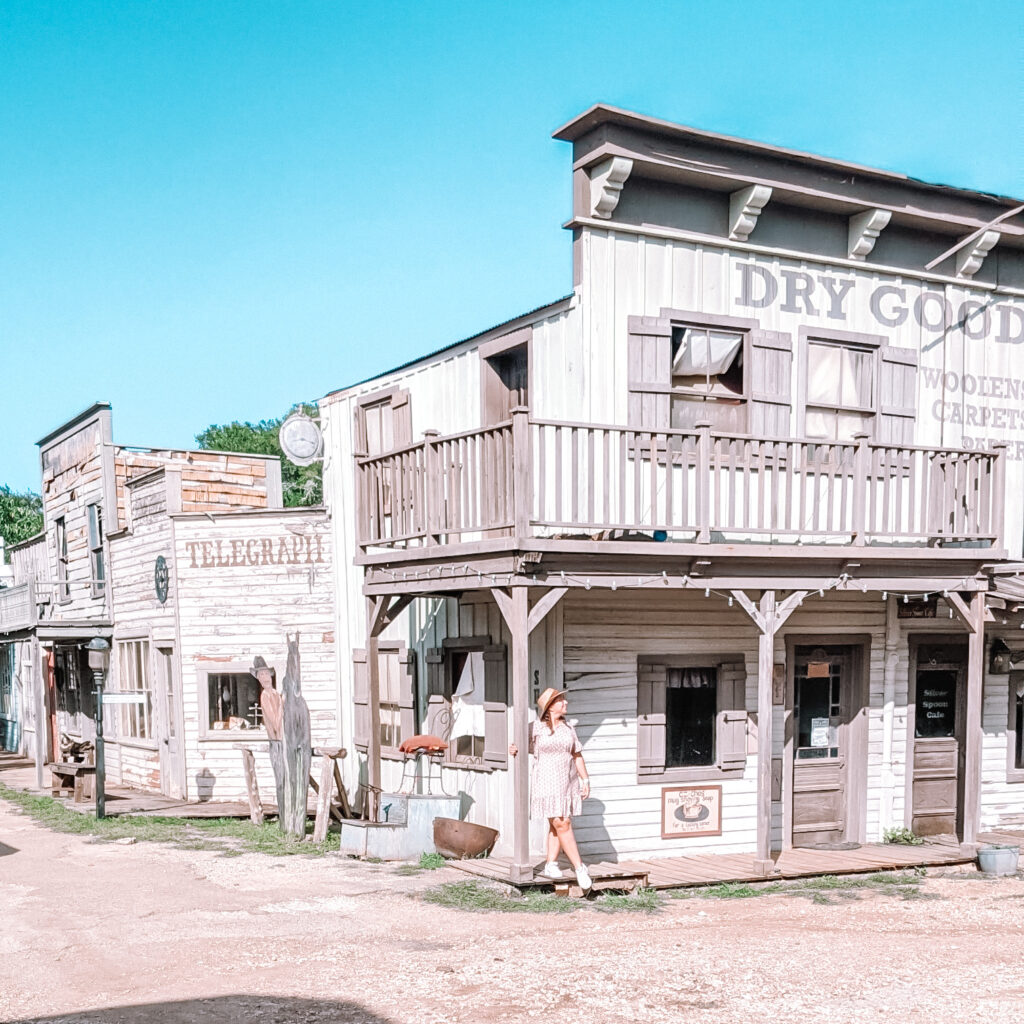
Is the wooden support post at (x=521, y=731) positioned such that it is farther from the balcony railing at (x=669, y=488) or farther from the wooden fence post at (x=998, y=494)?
the wooden fence post at (x=998, y=494)

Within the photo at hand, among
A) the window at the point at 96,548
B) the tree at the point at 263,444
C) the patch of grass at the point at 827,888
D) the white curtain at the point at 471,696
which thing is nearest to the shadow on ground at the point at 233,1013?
the patch of grass at the point at 827,888

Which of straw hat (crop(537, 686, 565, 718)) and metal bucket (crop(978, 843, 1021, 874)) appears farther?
metal bucket (crop(978, 843, 1021, 874))

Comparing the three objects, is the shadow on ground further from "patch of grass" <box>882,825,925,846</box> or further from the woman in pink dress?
"patch of grass" <box>882,825,925,846</box>

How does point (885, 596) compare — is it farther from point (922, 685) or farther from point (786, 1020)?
point (786, 1020)

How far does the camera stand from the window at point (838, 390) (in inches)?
481

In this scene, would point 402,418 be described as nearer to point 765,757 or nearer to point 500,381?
point 500,381

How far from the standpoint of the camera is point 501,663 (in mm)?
11391

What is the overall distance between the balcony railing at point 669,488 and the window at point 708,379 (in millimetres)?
303

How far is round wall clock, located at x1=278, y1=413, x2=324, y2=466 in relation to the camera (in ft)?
52.1

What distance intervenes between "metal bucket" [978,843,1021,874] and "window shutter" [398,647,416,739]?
6.02 meters

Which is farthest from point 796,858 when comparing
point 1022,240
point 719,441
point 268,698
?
point 1022,240

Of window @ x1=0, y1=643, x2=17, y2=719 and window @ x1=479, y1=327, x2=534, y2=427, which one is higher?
window @ x1=479, y1=327, x2=534, y2=427

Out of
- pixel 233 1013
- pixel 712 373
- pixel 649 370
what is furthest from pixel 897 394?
pixel 233 1013

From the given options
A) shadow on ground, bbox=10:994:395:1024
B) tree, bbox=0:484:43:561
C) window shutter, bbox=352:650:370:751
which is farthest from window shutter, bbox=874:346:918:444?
tree, bbox=0:484:43:561
